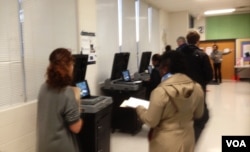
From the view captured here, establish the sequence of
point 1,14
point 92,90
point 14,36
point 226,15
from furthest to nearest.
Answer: point 226,15 → point 92,90 → point 14,36 → point 1,14

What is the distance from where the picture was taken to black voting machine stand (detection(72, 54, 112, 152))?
287 cm

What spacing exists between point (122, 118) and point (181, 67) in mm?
2828

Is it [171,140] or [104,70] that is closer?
[171,140]

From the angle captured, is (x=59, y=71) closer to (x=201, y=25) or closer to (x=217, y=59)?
(x=217, y=59)

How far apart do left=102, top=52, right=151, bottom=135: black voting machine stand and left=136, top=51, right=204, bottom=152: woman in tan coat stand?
2.33 metres

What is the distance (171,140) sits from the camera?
77.0 inches

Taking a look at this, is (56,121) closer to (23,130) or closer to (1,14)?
(23,130)

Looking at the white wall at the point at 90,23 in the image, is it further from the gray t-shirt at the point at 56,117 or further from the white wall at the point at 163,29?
the white wall at the point at 163,29

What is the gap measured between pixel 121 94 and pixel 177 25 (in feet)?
19.1

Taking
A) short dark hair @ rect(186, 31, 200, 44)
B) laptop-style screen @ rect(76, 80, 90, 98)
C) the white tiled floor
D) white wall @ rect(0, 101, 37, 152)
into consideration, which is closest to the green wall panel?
the white tiled floor

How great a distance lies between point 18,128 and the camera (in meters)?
2.66

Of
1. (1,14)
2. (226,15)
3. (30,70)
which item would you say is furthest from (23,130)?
(226,15)

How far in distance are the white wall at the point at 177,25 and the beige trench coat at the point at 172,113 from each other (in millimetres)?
7623


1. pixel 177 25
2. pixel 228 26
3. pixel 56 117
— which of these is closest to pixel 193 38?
pixel 56 117
